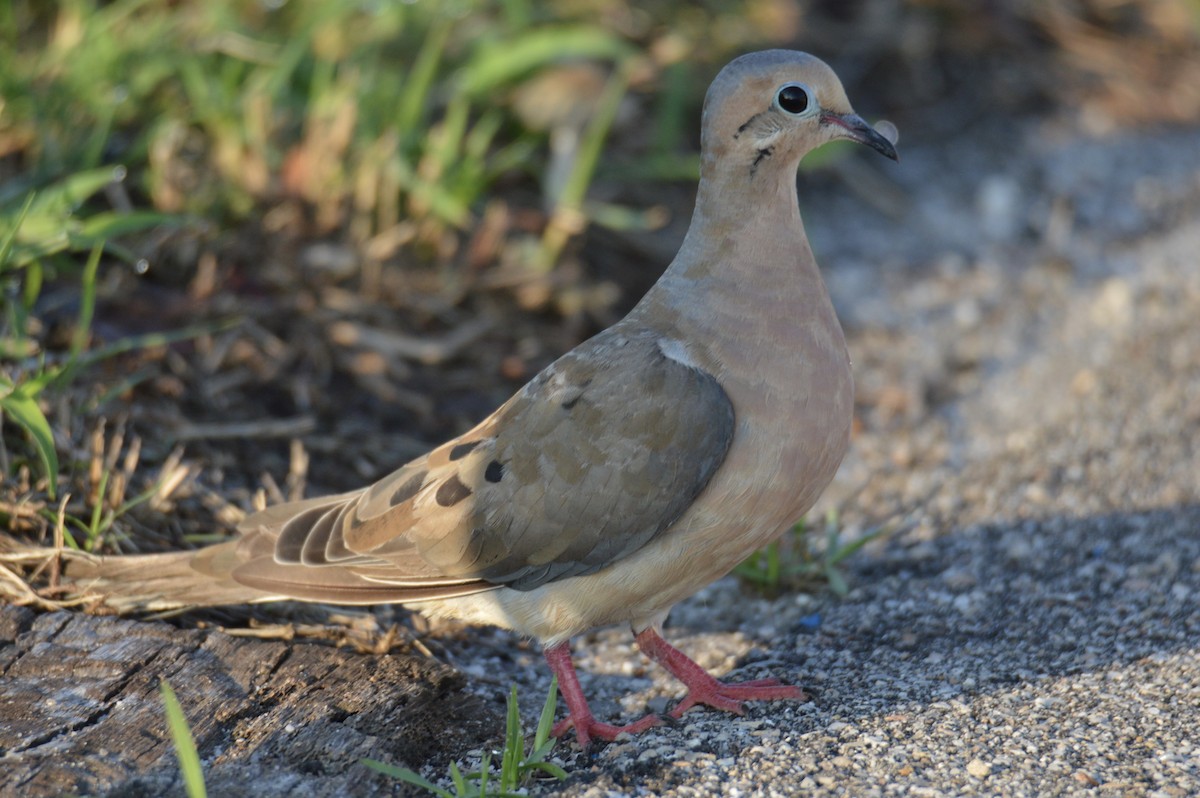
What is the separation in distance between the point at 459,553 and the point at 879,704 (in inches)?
43.9

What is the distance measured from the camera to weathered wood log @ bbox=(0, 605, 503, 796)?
109 inches

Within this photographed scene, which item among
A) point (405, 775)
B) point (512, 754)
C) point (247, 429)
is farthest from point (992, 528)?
point (247, 429)

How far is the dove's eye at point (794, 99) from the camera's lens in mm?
3320

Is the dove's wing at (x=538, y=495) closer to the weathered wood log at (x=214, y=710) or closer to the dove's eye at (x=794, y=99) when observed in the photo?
the weathered wood log at (x=214, y=710)

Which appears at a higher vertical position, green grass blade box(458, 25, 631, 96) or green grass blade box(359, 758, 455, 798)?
green grass blade box(458, 25, 631, 96)

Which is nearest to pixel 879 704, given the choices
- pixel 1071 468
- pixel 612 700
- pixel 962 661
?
pixel 962 661

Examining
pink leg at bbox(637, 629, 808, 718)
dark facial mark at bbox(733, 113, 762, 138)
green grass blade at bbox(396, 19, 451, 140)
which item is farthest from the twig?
dark facial mark at bbox(733, 113, 762, 138)

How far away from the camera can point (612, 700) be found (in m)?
3.57

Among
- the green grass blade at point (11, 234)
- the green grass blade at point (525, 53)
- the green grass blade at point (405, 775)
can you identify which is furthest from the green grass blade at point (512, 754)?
the green grass blade at point (525, 53)

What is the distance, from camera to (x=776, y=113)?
10.9ft

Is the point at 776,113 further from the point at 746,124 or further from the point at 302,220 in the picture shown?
Result: the point at 302,220

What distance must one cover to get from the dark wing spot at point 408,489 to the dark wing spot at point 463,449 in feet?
0.32

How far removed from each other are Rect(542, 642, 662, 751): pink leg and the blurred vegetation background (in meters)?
1.21

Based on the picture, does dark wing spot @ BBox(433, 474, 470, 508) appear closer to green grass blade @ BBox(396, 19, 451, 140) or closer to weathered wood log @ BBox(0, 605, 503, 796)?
weathered wood log @ BBox(0, 605, 503, 796)
